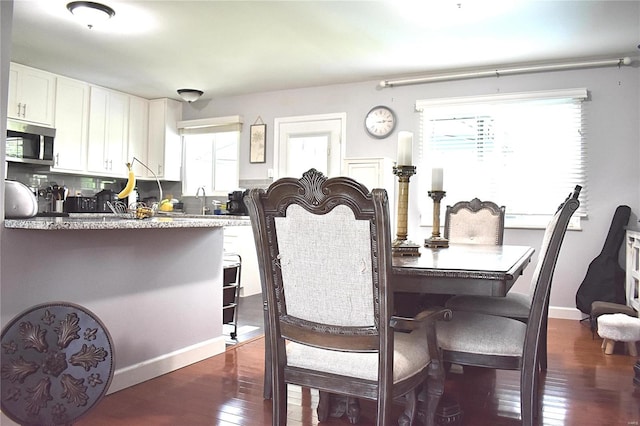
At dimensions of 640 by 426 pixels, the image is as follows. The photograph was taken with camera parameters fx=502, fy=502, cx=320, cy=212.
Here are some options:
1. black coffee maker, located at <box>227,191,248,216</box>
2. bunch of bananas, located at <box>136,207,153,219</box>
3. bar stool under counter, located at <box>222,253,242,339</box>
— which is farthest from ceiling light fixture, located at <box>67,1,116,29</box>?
black coffee maker, located at <box>227,191,248,216</box>

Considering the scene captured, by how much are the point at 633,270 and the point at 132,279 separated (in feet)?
12.4

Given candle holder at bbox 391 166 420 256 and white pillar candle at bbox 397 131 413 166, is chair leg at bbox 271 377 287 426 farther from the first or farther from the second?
white pillar candle at bbox 397 131 413 166

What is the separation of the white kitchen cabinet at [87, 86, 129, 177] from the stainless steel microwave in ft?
1.94

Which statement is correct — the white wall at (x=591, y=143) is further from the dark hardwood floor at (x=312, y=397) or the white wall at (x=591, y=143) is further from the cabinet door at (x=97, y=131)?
the cabinet door at (x=97, y=131)

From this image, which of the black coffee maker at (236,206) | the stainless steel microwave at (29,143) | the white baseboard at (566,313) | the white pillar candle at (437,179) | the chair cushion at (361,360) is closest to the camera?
the chair cushion at (361,360)

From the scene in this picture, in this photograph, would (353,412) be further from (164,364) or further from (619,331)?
(619,331)

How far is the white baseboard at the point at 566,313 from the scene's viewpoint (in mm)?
4648

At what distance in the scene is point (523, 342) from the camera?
1961mm

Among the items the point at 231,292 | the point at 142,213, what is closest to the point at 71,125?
the point at 231,292

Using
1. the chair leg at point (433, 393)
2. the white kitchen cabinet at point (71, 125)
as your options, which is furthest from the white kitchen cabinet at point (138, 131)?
the chair leg at point (433, 393)

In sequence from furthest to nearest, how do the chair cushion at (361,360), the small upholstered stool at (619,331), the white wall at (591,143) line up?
1. the white wall at (591,143)
2. the small upholstered stool at (619,331)
3. the chair cushion at (361,360)

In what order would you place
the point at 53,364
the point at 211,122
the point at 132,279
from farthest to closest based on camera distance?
the point at 211,122 → the point at 132,279 → the point at 53,364

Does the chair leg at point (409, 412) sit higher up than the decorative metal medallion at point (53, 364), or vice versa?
the decorative metal medallion at point (53, 364)

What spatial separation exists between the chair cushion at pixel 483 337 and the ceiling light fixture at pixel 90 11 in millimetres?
3144
